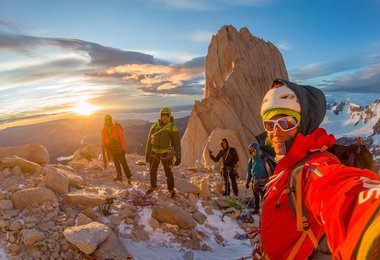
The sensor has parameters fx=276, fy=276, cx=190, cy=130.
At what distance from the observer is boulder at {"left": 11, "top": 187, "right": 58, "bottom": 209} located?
6586 mm

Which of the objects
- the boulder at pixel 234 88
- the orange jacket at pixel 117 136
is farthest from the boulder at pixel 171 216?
the boulder at pixel 234 88

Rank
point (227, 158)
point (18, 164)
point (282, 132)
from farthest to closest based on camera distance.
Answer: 1. point (227, 158)
2. point (18, 164)
3. point (282, 132)

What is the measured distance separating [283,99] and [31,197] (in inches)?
264

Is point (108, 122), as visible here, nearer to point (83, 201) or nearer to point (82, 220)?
point (83, 201)

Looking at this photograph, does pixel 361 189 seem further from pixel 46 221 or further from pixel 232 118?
pixel 232 118

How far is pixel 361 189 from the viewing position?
48.7 inches

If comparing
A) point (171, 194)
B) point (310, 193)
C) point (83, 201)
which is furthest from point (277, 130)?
point (171, 194)

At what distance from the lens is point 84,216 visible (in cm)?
627

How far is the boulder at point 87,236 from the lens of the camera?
529 centimetres

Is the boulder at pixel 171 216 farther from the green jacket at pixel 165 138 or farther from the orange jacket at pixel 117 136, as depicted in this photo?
the orange jacket at pixel 117 136

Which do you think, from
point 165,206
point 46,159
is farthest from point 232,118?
point 165,206

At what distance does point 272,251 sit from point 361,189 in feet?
3.37

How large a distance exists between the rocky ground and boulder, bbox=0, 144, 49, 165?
2.33 metres

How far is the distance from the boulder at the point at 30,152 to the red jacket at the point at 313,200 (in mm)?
11744
